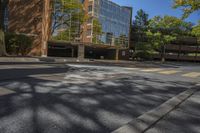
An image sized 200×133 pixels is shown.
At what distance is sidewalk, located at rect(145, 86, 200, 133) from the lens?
14.4ft

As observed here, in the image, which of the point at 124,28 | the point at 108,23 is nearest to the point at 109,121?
the point at 108,23

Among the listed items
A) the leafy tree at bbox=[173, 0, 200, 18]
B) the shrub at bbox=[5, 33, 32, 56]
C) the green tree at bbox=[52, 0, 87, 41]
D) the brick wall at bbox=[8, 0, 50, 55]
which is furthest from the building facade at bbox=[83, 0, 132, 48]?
the leafy tree at bbox=[173, 0, 200, 18]

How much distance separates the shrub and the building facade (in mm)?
13580

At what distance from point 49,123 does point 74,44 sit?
3523cm

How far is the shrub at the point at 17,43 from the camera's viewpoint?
28.0m

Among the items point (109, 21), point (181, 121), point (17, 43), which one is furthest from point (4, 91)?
point (109, 21)

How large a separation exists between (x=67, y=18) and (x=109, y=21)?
12381 millimetres

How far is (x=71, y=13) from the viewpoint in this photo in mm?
39000

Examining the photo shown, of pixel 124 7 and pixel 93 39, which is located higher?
pixel 124 7

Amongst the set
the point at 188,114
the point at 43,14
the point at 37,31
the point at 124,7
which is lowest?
the point at 188,114

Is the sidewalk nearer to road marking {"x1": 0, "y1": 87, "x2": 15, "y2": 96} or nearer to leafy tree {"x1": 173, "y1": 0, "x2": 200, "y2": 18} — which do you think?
road marking {"x1": 0, "y1": 87, "x2": 15, "y2": 96}

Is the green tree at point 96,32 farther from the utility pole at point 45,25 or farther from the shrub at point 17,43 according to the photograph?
the shrub at point 17,43

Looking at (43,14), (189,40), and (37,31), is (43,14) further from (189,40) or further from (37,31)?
(189,40)

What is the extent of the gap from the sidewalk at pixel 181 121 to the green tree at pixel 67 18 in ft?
108
